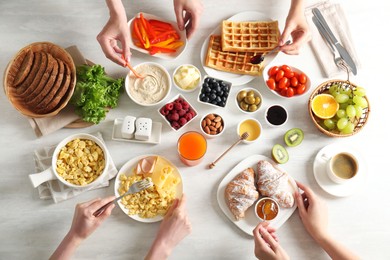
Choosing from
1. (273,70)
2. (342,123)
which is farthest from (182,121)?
(342,123)

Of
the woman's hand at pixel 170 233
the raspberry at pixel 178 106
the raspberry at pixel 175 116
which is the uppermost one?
the raspberry at pixel 178 106

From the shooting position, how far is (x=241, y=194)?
2031 millimetres

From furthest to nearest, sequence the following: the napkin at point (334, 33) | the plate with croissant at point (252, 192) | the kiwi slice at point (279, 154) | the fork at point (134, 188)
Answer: the napkin at point (334, 33) < the kiwi slice at point (279, 154) < the plate with croissant at point (252, 192) < the fork at point (134, 188)

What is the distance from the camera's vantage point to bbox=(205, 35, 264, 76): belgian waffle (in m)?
2.20

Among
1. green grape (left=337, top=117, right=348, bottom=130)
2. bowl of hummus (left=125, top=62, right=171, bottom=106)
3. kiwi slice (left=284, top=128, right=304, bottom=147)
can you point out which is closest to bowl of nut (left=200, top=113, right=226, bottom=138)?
bowl of hummus (left=125, top=62, right=171, bottom=106)

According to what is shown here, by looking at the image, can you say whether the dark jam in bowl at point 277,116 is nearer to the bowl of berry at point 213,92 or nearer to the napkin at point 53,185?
the bowl of berry at point 213,92

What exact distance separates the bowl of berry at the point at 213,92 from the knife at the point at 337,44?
69 cm

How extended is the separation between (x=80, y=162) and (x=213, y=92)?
793mm

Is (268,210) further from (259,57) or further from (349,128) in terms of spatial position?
(259,57)

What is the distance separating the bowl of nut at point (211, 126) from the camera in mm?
2117

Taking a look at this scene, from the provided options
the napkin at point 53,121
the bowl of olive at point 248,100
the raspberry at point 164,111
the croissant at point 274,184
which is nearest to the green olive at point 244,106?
the bowl of olive at point 248,100

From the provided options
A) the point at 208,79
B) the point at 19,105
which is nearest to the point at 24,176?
the point at 19,105

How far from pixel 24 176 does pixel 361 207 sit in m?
1.85

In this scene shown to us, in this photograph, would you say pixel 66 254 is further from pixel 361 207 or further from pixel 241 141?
pixel 361 207
